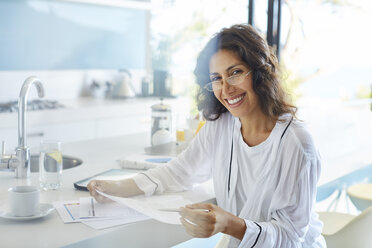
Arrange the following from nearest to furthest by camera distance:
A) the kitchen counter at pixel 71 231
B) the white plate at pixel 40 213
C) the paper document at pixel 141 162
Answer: the kitchen counter at pixel 71 231 < the white plate at pixel 40 213 < the paper document at pixel 141 162

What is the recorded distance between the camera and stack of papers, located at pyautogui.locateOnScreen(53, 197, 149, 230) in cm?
136

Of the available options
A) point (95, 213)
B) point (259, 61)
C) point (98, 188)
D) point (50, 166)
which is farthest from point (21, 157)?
point (259, 61)

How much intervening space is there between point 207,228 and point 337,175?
4.29 ft

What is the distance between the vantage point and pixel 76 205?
1.49m

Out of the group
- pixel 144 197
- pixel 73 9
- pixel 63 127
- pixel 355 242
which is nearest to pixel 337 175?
pixel 355 242

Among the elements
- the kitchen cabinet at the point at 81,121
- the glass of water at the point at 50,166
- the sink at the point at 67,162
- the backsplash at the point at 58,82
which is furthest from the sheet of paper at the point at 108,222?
the backsplash at the point at 58,82

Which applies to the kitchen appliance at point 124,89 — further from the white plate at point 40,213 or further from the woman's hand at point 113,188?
the white plate at point 40,213

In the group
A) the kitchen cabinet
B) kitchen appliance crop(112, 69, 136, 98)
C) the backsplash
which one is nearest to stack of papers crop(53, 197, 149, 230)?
the kitchen cabinet

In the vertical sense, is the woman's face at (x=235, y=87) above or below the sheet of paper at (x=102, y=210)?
above

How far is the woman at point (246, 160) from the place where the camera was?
1420 millimetres

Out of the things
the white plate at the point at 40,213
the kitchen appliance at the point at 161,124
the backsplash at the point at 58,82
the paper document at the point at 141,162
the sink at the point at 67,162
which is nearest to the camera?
the white plate at the point at 40,213

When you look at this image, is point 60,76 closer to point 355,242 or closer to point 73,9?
point 73,9

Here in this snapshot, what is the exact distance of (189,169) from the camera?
1762mm

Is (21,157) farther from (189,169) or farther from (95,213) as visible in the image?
(189,169)
